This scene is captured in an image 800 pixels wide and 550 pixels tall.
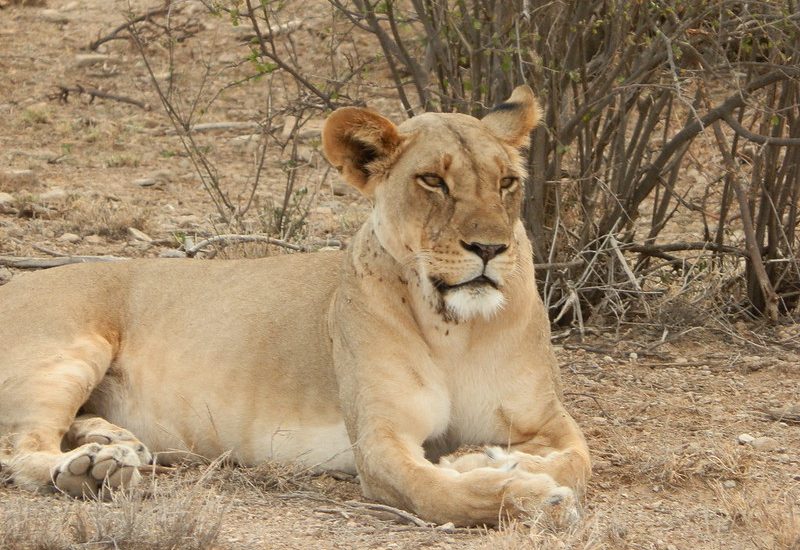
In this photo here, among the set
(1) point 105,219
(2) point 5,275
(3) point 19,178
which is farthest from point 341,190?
(2) point 5,275

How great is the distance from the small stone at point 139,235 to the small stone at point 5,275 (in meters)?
1.10

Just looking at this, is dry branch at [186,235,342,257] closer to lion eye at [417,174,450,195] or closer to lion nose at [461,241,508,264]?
lion eye at [417,174,450,195]

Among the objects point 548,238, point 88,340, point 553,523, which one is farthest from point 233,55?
point 553,523

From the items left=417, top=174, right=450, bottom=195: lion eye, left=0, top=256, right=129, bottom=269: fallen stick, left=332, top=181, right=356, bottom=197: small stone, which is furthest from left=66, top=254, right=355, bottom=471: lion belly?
left=332, top=181, right=356, bottom=197: small stone

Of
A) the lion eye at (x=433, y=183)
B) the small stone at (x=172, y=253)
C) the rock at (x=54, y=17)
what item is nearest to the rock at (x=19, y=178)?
the small stone at (x=172, y=253)

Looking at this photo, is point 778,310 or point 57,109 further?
point 57,109

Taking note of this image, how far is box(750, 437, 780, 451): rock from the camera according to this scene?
4.77 meters

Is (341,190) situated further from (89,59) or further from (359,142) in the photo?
(359,142)

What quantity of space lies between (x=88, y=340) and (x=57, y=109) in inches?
261

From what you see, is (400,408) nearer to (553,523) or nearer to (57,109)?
(553,523)

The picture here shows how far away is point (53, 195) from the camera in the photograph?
28.2 ft

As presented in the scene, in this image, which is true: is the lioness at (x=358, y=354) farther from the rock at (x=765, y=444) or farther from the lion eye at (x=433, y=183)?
the rock at (x=765, y=444)

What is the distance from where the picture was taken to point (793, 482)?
14.2ft

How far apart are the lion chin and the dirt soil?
0.61 meters
